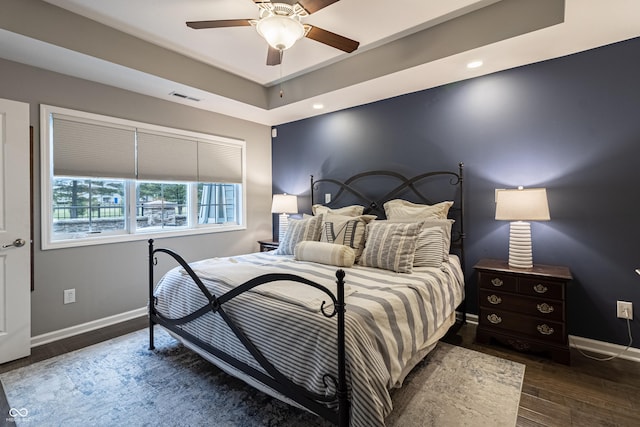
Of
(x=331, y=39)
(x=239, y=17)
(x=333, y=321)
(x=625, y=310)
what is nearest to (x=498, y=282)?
(x=625, y=310)

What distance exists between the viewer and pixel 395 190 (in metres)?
3.63

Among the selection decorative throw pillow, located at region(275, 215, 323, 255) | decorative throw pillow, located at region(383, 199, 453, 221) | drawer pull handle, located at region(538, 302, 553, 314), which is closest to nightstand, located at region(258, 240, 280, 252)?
decorative throw pillow, located at region(275, 215, 323, 255)

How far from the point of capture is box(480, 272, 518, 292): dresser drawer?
8.37 ft

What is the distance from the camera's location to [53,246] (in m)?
2.88

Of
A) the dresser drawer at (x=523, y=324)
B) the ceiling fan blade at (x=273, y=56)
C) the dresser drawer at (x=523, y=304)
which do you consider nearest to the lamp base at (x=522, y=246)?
the dresser drawer at (x=523, y=304)

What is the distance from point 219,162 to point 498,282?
11.8 ft

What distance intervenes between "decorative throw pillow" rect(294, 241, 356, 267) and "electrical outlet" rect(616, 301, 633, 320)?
214 cm

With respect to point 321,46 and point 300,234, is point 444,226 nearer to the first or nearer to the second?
point 300,234

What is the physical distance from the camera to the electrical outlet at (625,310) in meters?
2.42

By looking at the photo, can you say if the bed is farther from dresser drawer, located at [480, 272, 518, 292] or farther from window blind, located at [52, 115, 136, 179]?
window blind, located at [52, 115, 136, 179]

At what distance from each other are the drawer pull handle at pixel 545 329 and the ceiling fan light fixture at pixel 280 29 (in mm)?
2847

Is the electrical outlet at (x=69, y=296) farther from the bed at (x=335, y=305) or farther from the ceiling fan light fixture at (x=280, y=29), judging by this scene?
the ceiling fan light fixture at (x=280, y=29)

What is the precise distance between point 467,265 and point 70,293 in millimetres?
3960

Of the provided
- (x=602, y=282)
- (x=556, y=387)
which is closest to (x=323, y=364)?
(x=556, y=387)
